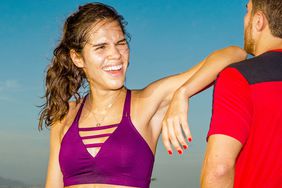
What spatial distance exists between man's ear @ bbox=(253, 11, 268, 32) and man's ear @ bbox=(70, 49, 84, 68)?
192 cm

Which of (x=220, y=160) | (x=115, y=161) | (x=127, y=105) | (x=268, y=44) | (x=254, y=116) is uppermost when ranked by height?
(x=268, y=44)

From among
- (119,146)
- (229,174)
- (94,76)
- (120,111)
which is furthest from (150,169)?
(229,174)

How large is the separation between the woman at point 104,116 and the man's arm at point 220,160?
41.0 inches

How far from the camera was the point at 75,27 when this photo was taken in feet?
14.2

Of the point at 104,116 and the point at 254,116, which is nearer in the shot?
the point at 254,116

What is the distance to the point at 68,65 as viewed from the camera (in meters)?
4.69

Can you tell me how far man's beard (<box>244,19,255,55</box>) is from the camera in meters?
2.97

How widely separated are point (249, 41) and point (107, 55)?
1.46m

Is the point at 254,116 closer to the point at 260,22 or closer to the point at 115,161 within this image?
the point at 260,22

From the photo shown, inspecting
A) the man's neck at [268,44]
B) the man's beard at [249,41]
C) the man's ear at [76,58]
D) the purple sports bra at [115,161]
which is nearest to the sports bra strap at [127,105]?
the purple sports bra at [115,161]

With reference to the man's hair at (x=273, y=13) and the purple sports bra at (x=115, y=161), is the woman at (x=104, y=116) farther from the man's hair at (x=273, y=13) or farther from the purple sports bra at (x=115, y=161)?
the man's hair at (x=273, y=13)

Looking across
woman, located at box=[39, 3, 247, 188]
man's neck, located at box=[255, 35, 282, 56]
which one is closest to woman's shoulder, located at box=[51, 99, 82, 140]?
woman, located at box=[39, 3, 247, 188]

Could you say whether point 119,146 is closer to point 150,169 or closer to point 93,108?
point 150,169

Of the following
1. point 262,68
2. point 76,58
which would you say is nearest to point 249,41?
point 262,68
